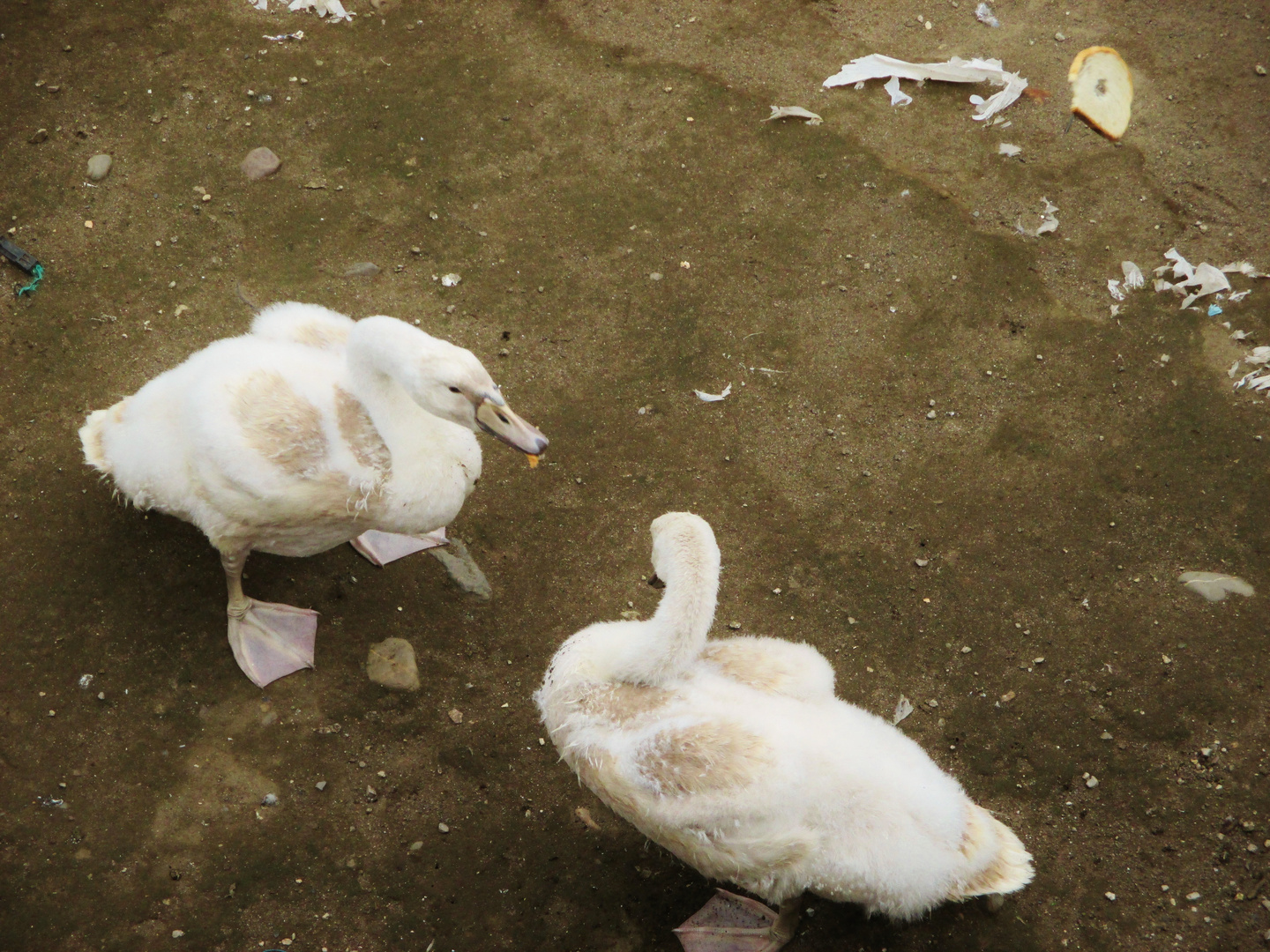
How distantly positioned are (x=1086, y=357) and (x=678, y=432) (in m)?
2.52

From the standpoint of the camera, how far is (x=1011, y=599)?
4707 millimetres

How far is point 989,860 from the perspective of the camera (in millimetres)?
3383

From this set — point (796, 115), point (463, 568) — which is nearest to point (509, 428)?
point (463, 568)

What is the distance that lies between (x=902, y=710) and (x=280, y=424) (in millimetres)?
3090

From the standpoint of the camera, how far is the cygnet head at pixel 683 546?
11.4 ft

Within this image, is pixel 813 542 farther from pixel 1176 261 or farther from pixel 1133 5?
pixel 1133 5

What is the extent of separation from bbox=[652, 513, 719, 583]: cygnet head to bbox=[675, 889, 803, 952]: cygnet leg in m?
1.47

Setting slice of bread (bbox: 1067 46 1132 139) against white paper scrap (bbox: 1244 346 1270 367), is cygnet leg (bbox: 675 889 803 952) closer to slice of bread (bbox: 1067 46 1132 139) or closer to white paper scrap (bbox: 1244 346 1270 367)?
white paper scrap (bbox: 1244 346 1270 367)

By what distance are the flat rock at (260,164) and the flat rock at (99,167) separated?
82cm

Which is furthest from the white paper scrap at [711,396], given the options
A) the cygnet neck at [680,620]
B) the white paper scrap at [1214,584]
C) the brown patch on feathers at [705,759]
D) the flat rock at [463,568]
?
the white paper scrap at [1214,584]

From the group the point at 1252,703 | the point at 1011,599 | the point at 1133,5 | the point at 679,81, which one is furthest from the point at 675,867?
the point at 1133,5

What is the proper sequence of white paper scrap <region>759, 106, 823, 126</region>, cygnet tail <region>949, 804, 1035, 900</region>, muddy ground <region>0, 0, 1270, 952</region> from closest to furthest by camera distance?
cygnet tail <region>949, 804, 1035, 900</region> → muddy ground <region>0, 0, 1270, 952</region> → white paper scrap <region>759, 106, 823, 126</region>

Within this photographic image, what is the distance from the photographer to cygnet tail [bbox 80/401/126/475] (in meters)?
4.29

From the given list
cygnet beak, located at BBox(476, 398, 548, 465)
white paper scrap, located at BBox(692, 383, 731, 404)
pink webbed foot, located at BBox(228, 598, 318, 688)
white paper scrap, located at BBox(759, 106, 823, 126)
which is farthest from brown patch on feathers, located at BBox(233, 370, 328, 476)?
white paper scrap, located at BBox(759, 106, 823, 126)
